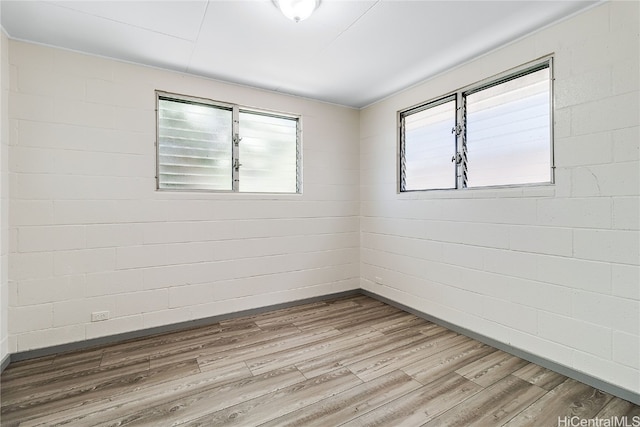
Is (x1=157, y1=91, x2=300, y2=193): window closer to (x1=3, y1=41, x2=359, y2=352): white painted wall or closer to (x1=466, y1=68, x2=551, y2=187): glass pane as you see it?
(x1=3, y1=41, x2=359, y2=352): white painted wall

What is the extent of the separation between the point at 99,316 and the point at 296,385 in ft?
6.40

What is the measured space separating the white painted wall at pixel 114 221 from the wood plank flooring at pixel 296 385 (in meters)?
0.40

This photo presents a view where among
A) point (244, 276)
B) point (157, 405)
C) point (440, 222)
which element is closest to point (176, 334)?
point (244, 276)

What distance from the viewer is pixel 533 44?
8.07 ft

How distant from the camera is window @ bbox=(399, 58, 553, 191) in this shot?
8.21 feet

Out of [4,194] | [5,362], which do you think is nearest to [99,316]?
[5,362]

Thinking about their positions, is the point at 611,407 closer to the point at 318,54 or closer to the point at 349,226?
the point at 349,226

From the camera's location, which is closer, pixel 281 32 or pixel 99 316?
pixel 281 32

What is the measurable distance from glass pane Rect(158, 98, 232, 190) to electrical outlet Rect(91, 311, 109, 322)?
128 centimetres

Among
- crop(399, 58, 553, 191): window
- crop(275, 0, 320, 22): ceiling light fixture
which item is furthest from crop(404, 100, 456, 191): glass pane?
crop(275, 0, 320, 22): ceiling light fixture

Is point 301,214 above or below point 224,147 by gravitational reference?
below

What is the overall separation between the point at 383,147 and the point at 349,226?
1.17 meters

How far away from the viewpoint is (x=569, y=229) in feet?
7.41

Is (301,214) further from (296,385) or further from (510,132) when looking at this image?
(510,132)
